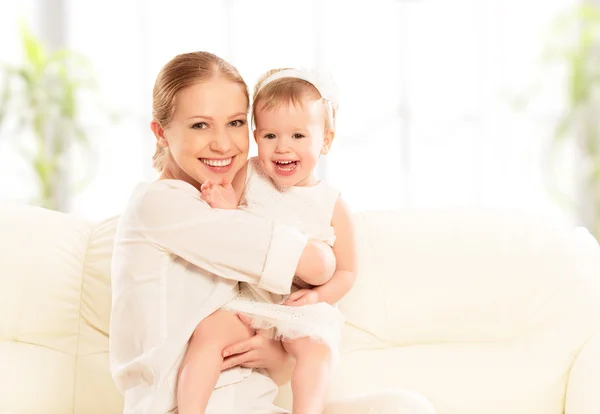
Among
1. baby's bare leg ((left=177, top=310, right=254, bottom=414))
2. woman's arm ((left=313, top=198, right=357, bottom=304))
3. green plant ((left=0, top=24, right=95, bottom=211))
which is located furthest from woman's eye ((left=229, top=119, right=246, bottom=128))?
green plant ((left=0, top=24, right=95, bottom=211))

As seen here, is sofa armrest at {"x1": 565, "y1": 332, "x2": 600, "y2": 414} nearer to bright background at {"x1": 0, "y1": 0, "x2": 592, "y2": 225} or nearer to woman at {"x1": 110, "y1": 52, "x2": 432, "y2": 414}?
woman at {"x1": 110, "y1": 52, "x2": 432, "y2": 414}

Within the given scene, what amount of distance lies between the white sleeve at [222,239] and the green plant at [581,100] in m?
3.41

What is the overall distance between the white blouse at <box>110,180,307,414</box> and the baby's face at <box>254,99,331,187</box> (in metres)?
0.20

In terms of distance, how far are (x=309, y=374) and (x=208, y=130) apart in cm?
57

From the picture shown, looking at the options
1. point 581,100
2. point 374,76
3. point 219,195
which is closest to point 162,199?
point 219,195

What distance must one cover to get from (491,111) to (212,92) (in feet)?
11.5

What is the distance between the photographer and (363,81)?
4887mm

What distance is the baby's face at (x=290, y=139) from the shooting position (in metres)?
1.75

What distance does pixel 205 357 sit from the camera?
158cm

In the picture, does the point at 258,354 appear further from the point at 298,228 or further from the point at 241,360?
the point at 298,228

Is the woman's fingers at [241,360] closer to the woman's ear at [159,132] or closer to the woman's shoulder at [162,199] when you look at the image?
the woman's shoulder at [162,199]

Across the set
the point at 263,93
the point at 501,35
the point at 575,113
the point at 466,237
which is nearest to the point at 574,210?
the point at 575,113

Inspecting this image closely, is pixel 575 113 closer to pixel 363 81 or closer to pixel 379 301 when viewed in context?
pixel 363 81

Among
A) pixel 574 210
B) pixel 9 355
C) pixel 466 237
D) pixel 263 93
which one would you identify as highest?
pixel 263 93
